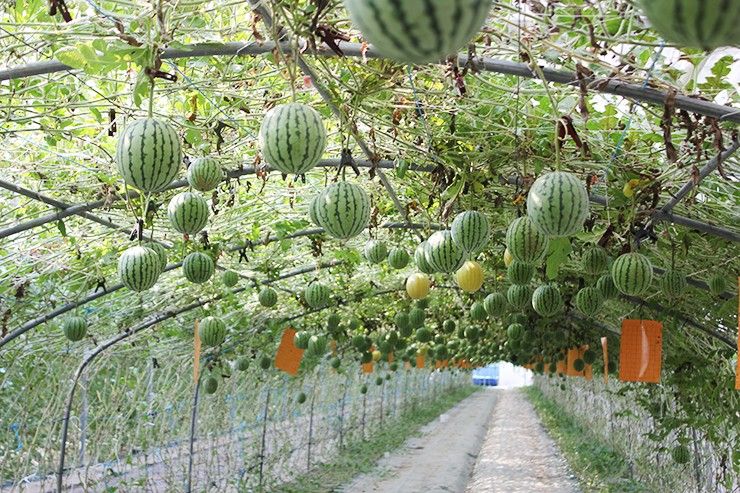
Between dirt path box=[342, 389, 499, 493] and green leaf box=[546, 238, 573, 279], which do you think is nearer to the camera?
green leaf box=[546, 238, 573, 279]

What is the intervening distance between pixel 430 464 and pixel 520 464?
79.5 inches

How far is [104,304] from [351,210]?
6.10 metres

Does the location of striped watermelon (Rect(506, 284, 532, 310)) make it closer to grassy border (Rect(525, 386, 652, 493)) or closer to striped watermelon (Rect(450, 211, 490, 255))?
striped watermelon (Rect(450, 211, 490, 255))

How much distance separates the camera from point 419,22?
100 centimetres

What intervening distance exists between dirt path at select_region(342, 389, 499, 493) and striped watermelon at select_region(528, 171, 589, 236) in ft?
36.9

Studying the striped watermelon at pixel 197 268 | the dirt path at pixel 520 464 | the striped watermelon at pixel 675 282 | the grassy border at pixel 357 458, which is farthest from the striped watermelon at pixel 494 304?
the dirt path at pixel 520 464

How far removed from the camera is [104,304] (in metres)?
8.33

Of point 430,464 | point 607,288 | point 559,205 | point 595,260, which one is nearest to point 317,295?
point 607,288

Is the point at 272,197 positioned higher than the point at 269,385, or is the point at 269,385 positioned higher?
the point at 272,197

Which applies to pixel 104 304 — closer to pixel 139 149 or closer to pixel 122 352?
pixel 122 352

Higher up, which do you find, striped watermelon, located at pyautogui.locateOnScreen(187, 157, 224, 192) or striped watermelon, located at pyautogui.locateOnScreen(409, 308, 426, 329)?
striped watermelon, located at pyautogui.locateOnScreen(187, 157, 224, 192)

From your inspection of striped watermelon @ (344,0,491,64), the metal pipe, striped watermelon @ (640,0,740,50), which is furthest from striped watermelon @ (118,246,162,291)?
striped watermelon @ (640,0,740,50)

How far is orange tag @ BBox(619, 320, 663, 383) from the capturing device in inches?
216

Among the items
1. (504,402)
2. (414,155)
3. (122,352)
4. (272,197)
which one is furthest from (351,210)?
(504,402)
